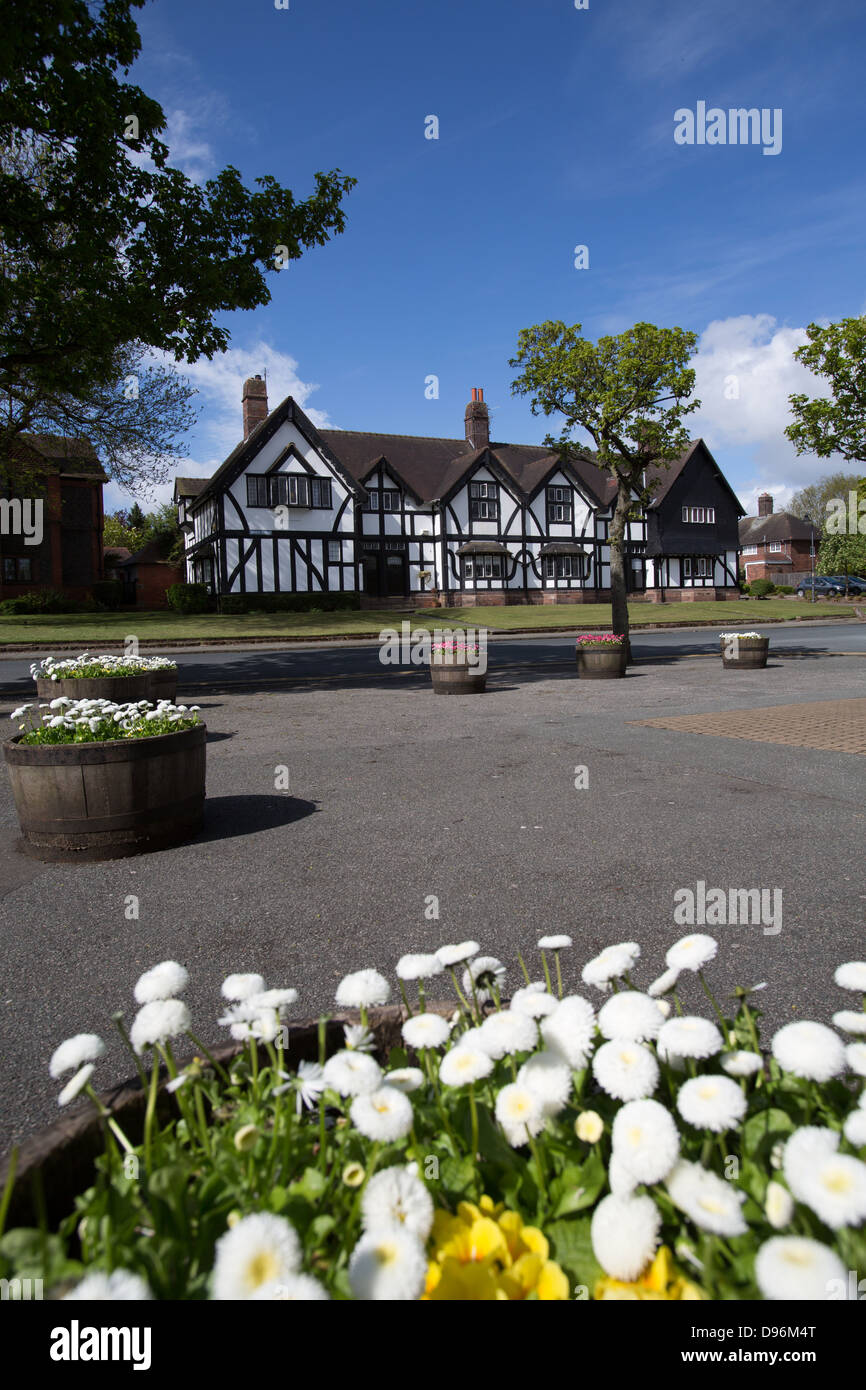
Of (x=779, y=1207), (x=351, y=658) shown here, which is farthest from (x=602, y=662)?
(x=779, y=1207)

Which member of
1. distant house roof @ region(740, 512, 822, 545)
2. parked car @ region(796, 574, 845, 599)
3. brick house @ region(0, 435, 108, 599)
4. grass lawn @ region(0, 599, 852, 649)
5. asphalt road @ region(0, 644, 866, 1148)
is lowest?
asphalt road @ region(0, 644, 866, 1148)

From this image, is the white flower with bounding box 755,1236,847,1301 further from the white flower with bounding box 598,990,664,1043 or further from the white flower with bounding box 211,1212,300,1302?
the white flower with bounding box 211,1212,300,1302

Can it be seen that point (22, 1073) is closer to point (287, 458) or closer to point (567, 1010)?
point (567, 1010)

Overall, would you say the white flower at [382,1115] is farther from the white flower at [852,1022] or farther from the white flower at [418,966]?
the white flower at [852,1022]

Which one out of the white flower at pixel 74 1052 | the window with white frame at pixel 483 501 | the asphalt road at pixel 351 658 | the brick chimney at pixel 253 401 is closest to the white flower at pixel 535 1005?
the white flower at pixel 74 1052

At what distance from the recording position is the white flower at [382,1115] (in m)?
1.36

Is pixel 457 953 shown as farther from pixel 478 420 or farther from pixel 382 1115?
pixel 478 420

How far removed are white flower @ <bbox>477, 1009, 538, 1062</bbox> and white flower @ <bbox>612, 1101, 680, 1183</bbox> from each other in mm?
254

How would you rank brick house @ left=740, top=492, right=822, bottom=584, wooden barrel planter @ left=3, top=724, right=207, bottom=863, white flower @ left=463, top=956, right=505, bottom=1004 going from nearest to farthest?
1. white flower @ left=463, top=956, right=505, bottom=1004
2. wooden barrel planter @ left=3, top=724, right=207, bottom=863
3. brick house @ left=740, top=492, right=822, bottom=584

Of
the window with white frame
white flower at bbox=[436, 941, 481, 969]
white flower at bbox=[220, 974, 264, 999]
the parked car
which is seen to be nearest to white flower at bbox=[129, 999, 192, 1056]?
white flower at bbox=[220, 974, 264, 999]

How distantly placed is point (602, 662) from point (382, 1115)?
15.5m

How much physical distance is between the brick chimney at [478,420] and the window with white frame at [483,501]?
5.05 m

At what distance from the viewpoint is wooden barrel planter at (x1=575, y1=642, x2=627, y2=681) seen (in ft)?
53.7

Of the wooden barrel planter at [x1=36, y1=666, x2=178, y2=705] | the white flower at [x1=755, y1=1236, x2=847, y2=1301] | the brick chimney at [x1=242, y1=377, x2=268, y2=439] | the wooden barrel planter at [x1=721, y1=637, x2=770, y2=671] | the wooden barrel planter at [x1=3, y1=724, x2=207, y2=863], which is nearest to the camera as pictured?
the white flower at [x1=755, y1=1236, x2=847, y2=1301]
